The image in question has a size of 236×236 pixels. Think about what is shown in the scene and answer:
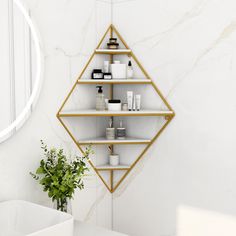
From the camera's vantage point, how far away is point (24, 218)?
72.5 inches

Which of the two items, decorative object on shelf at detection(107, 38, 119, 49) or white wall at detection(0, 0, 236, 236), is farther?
decorative object on shelf at detection(107, 38, 119, 49)

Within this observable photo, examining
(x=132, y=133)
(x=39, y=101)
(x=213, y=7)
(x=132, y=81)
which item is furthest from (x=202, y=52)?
(x=39, y=101)

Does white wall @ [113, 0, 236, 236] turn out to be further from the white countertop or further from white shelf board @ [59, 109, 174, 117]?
the white countertop

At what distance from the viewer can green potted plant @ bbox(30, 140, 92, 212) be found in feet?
6.24

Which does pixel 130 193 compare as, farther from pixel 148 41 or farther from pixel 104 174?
pixel 148 41

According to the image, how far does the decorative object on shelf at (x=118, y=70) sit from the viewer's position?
2.28 metres

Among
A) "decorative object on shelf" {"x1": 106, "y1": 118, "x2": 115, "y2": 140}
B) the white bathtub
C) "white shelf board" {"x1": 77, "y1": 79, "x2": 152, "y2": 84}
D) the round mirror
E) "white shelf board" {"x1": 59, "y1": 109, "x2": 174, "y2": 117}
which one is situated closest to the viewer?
the white bathtub

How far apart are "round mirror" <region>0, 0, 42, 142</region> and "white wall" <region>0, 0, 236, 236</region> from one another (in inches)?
2.8

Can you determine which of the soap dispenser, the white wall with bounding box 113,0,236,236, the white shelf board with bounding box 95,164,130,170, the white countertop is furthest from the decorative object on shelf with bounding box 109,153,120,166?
the white countertop

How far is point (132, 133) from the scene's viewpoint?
2.40m

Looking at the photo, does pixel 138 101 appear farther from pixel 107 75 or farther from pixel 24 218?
pixel 24 218

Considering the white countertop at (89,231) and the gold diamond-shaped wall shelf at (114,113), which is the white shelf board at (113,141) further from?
the white countertop at (89,231)

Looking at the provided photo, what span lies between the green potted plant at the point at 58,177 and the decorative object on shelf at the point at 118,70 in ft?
1.87

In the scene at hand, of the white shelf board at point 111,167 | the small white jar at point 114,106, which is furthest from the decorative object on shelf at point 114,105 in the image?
the white shelf board at point 111,167
